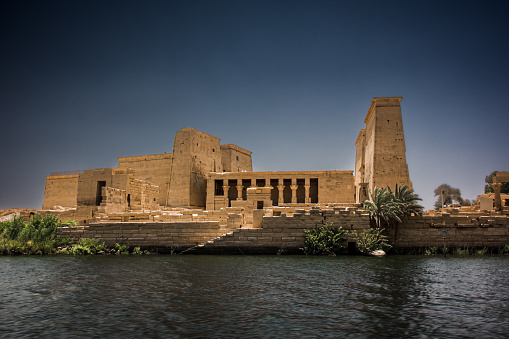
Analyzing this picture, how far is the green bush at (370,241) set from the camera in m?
14.5

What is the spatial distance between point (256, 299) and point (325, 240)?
731 centimetres

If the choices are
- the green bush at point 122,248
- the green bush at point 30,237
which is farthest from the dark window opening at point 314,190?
the green bush at point 30,237

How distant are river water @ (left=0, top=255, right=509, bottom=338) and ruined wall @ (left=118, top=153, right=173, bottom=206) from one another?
61.5 feet

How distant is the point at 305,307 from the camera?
7176mm

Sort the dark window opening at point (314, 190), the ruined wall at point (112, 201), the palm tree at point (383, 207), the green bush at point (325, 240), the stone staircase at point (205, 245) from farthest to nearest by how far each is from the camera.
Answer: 1. the dark window opening at point (314, 190)
2. the ruined wall at point (112, 201)
3. the palm tree at point (383, 207)
4. the stone staircase at point (205, 245)
5. the green bush at point (325, 240)

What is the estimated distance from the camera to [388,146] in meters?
23.0

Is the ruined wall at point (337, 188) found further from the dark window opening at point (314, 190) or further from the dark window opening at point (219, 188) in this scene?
the dark window opening at point (219, 188)

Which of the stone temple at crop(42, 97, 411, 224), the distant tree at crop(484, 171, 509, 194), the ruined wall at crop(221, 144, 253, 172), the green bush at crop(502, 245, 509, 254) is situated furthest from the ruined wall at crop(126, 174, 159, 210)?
the distant tree at crop(484, 171, 509, 194)

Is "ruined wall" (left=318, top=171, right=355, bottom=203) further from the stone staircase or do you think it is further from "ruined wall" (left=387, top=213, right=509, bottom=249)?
the stone staircase

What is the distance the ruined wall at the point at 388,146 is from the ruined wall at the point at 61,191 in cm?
2367

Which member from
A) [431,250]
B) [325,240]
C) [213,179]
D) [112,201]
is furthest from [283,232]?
[213,179]

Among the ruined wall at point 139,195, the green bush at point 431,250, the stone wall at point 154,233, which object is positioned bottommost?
the green bush at point 431,250

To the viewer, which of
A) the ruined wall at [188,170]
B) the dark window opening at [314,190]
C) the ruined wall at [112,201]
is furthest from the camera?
the dark window opening at [314,190]

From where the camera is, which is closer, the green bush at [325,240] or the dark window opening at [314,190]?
→ the green bush at [325,240]
